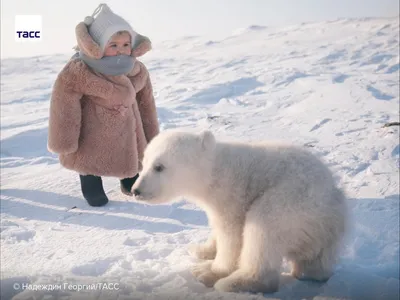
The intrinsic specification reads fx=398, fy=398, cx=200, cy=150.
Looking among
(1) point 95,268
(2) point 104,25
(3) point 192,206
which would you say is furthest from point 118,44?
(1) point 95,268

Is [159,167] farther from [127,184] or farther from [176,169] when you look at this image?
[127,184]

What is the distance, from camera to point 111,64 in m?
3.36

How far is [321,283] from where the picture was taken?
2.19m

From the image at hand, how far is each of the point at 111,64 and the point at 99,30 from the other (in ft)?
0.97

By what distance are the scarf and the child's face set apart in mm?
60

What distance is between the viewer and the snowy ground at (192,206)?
2146 mm

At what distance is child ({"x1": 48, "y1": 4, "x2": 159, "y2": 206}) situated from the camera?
337 centimetres

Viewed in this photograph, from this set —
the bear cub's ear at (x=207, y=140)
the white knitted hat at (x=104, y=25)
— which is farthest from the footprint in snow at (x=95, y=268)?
the white knitted hat at (x=104, y=25)

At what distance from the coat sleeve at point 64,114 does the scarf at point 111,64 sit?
198mm

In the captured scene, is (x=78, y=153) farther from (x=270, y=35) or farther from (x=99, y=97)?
(x=270, y=35)

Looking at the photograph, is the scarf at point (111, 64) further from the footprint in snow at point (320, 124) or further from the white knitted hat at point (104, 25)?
the footprint in snow at point (320, 124)

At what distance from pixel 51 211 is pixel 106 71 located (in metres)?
1.38

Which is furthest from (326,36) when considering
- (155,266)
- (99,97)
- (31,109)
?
(155,266)

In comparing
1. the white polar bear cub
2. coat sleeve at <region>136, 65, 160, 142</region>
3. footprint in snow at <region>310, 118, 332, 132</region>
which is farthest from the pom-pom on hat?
footprint in snow at <region>310, 118, 332, 132</region>
